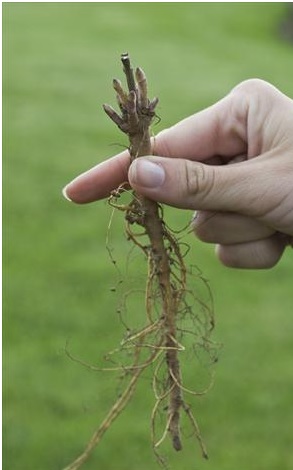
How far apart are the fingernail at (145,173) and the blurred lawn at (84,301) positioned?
0.34 metres

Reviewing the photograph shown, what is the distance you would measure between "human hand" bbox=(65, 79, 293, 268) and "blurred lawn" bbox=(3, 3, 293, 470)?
0.22 m

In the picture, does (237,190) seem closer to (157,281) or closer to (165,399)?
(157,281)

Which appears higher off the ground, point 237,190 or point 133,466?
point 237,190

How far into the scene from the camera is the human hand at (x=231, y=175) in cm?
157

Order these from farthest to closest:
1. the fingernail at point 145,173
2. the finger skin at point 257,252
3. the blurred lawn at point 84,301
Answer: the blurred lawn at point 84,301 → the finger skin at point 257,252 → the fingernail at point 145,173

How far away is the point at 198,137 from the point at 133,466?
1.55m

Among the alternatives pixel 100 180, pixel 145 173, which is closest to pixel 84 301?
pixel 100 180

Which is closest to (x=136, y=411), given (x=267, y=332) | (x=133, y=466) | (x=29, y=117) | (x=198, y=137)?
(x=133, y=466)

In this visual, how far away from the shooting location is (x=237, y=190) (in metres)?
1.62

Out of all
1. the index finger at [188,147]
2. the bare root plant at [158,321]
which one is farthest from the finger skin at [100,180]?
the bare root plant at [158,321]

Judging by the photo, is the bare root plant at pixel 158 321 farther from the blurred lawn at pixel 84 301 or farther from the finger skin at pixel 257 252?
the finger skin at pixel 257 252

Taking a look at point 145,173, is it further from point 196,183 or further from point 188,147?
point 188,147

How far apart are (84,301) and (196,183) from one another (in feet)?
9.08

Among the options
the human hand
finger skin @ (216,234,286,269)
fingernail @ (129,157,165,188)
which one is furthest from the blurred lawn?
finger skin @ (216,234,286,269)
